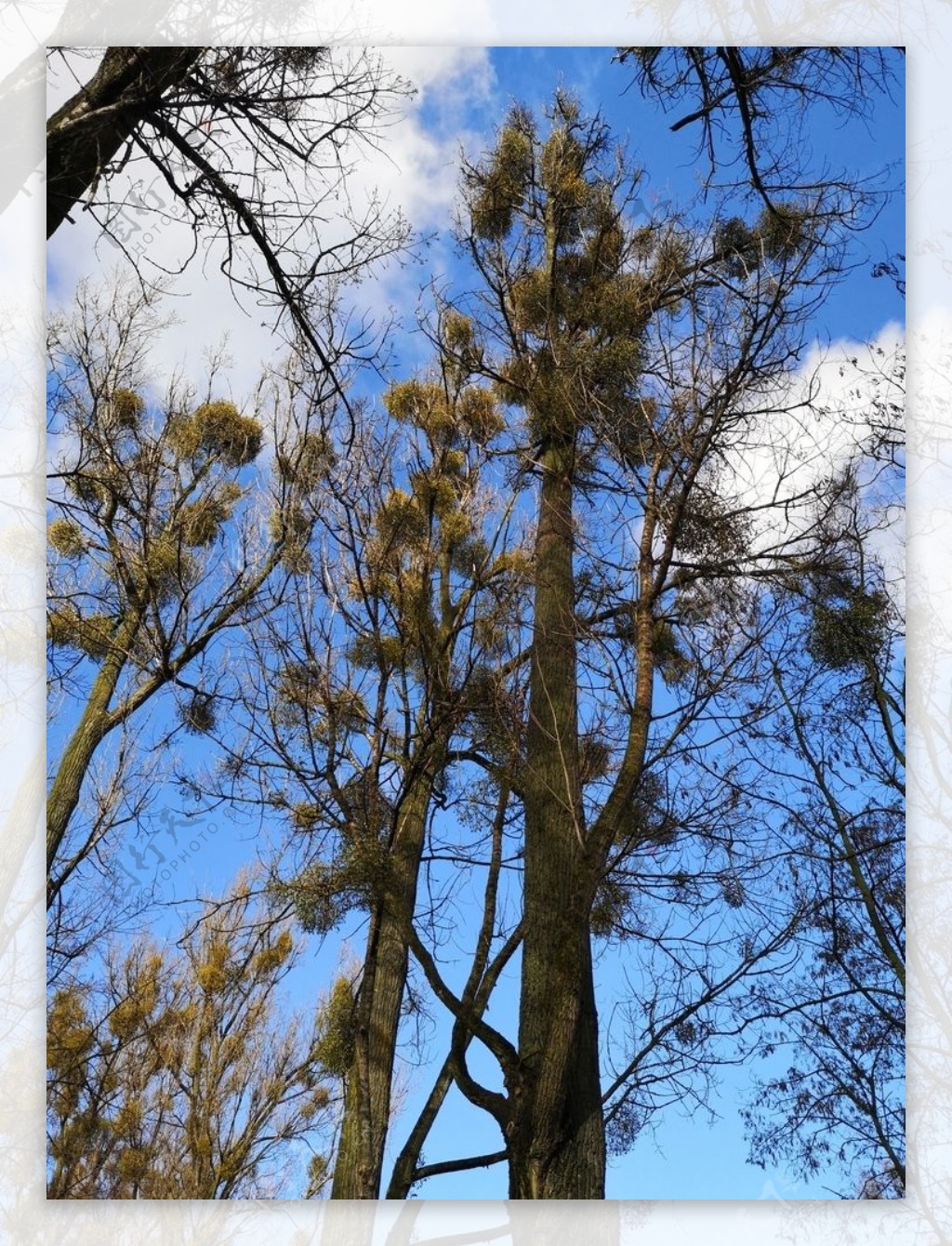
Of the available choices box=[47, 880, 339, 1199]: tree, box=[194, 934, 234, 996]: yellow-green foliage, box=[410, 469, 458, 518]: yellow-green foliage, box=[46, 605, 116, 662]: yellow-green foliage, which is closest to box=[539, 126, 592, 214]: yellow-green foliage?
box=[410, 469, 458, 518]: yellow-green foliage

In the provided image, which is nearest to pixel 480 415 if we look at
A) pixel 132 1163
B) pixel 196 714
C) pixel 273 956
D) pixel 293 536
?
pixel 293 536

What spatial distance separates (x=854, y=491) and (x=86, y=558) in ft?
5.57

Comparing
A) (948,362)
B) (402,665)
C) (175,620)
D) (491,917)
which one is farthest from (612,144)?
(491,917)

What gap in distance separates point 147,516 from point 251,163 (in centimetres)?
84

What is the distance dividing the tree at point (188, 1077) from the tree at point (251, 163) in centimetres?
128

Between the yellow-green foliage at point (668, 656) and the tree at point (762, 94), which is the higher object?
the tree at point (762, 94)

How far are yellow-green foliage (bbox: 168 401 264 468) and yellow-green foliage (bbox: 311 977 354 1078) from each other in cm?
117

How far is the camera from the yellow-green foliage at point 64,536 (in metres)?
2.76

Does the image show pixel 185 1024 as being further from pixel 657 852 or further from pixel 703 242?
pixel 703 242

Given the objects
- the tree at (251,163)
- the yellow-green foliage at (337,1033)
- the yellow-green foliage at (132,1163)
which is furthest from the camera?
the tree at (251,163)

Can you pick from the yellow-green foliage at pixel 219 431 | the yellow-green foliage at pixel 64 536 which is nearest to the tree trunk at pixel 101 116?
the yellow-green foliage at pixel 219 431

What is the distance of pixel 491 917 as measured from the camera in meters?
2.65

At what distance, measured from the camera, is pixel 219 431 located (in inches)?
111

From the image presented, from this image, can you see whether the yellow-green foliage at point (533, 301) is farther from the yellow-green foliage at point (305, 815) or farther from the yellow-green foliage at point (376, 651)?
the yellow-green foliage at point (305, 815)
